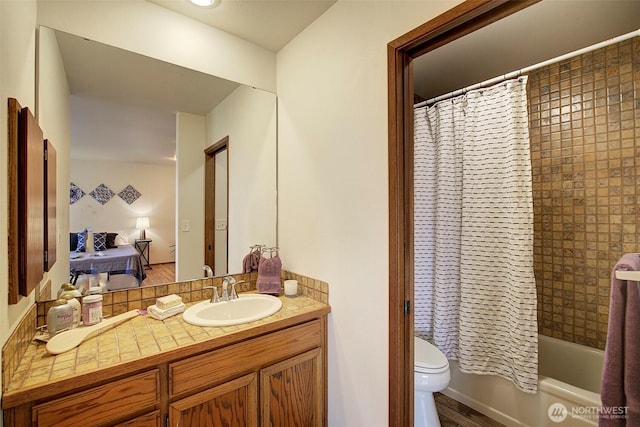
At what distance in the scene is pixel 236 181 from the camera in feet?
6.36

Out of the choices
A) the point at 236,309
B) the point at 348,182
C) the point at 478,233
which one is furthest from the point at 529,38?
the point at 236,309

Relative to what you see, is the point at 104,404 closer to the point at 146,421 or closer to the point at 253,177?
the point at 146,421

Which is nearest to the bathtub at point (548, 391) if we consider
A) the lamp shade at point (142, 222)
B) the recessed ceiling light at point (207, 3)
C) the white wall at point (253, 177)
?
the white wall at point (253, 177)

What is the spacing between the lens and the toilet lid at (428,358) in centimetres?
167

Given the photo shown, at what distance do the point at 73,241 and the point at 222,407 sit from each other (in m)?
1.05

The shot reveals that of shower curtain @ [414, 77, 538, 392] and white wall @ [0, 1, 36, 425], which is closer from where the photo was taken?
white wall @ [0, 1, 36, 425]

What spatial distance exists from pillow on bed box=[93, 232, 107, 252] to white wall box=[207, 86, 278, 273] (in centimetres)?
67

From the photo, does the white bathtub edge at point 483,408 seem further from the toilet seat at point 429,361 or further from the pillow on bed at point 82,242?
the pillow on bed at point 82,242

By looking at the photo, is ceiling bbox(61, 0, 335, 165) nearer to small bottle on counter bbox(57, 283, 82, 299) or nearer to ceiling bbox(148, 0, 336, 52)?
ceiling bbox(148, 0, 336, 52)

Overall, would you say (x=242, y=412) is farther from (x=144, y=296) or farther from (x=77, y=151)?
(x=77, y=151)

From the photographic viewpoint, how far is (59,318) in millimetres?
1117

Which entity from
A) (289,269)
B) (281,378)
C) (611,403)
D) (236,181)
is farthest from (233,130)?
(611,403)

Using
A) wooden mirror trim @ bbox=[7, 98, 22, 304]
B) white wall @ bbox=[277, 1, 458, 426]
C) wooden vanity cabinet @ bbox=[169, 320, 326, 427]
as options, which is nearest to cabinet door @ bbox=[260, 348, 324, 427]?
wooden vanity cabinet @ bbox=[169, 320, 326, 427]

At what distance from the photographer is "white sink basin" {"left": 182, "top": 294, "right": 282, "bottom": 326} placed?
1.40 m
